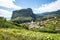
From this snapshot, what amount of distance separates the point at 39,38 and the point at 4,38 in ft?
15.4

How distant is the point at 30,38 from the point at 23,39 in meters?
0.94

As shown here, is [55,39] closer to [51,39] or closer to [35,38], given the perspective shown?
[51,39]

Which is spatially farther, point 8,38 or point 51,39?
point 51,39

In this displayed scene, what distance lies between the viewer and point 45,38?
22.3 meters

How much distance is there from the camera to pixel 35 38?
22.0 metres

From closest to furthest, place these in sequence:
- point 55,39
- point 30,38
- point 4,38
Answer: point 4,38
point 30,38
point 55,39

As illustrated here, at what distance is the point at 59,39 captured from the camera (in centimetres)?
2417

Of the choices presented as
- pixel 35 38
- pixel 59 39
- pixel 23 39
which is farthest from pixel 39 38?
pixel 59 39

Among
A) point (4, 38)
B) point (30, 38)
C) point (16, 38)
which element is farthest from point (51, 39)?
point (4, 38)

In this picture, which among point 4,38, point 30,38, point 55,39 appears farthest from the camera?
point 55,39

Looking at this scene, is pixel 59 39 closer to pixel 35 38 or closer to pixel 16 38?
pixel 35 38

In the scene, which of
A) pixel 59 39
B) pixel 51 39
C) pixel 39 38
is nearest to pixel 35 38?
pixel 39 38

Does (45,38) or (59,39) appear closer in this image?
(45,38)

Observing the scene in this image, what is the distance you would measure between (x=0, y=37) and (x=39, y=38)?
5.09 m
